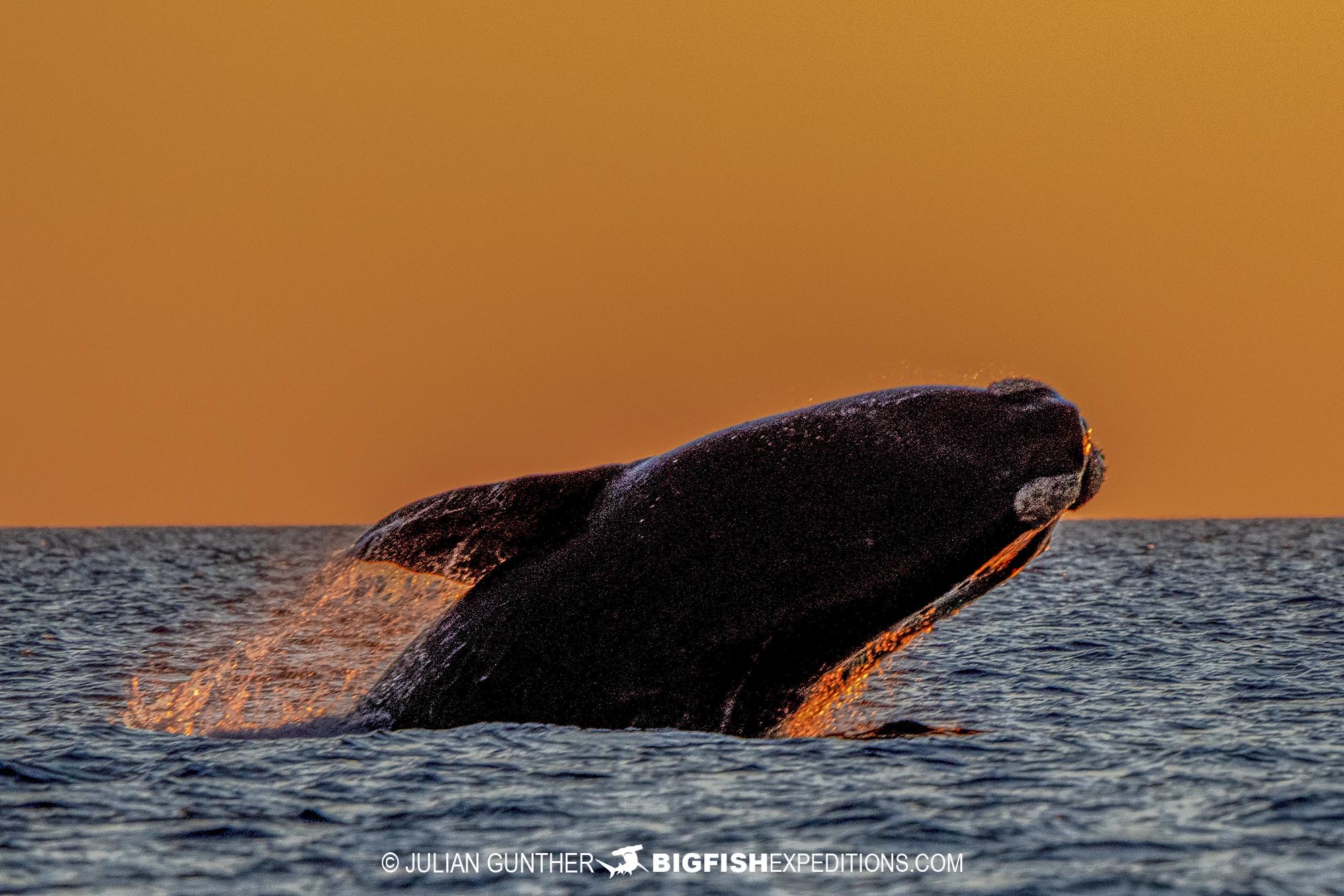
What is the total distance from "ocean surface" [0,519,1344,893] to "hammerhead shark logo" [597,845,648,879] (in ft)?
0.30

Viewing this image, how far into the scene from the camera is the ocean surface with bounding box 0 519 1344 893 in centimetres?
822

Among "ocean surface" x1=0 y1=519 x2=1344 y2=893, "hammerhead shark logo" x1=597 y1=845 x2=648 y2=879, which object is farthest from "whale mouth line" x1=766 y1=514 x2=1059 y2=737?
"hammerhead shark logo" x1=597 y1=845 x2=648 y2=879

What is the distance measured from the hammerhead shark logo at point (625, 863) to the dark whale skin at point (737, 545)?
1753 mm

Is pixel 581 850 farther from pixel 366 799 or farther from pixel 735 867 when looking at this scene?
pixel 366 799

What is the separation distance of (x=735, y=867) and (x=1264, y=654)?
46.9 feet

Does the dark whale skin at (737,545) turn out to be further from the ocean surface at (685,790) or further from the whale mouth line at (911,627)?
the ocean surface at (685,790)

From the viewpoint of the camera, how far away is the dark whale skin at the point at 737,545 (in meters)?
9.95

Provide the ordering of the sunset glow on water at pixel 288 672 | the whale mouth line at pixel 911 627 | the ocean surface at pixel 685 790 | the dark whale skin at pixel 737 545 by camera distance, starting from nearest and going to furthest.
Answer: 1. the ocean surface at pixel 685 790
2. the dark whale skin at pixel 737 545
3. the whale mouth line at pixel 911 627
4. the sunset glow on water at pixel 288 672

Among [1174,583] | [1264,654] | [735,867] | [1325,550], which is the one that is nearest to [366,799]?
[735,867]

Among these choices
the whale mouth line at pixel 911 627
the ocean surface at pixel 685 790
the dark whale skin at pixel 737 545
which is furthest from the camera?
the whale mouth line at pixel 911 627

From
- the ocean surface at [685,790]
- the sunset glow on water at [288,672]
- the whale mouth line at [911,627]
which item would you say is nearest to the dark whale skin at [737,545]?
the whale mouth line at [911,627]

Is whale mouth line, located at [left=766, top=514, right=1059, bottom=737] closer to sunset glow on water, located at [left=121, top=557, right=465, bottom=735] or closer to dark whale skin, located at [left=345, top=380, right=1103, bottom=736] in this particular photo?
dark whale skin, located at [left=345, top=380, right=1103, bottom=736]

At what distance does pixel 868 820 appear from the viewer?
927 cm

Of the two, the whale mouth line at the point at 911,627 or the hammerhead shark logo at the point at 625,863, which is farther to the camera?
the whale mouth line at the point at 911,627
